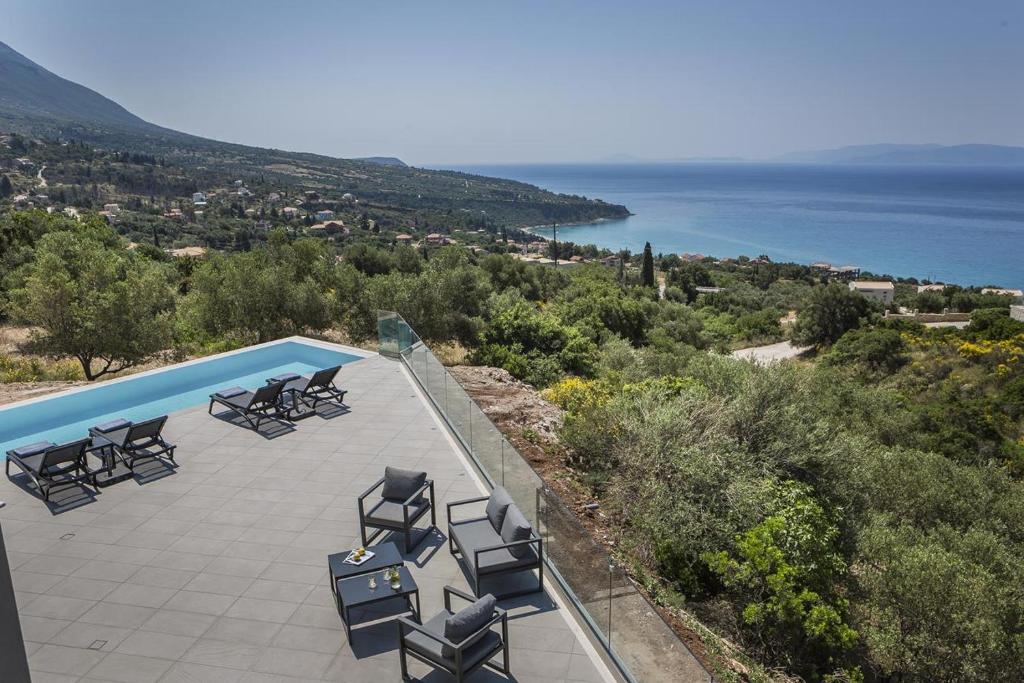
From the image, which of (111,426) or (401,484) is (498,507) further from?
(111,426)

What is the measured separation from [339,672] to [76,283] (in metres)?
16.5

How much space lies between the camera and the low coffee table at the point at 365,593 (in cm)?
544

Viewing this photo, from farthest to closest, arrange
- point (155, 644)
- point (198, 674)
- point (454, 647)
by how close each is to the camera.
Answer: point (155, 644) → point (198, 674) → point (454, 647)

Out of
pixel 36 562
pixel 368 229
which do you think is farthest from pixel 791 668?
pixel 368 229

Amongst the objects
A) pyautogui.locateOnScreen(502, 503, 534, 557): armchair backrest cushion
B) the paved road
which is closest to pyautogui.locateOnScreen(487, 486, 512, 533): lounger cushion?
pyautogui.locateOnScreen(502, 503, 534, 557): armchair backrest cushion

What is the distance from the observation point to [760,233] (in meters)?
144

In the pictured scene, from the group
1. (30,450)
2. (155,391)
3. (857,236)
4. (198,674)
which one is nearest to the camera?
(198,674)

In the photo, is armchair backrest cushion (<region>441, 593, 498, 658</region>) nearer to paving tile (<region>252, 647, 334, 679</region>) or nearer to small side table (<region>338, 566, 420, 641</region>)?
small side table (<region>338, 566, 420, 641</region>)

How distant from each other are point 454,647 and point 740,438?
7.67 metres

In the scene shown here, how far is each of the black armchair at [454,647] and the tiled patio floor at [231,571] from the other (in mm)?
267

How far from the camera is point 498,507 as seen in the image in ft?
21.5

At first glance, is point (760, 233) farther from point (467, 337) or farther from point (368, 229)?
point (467, 337)

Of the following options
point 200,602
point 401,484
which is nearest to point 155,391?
point 200,602

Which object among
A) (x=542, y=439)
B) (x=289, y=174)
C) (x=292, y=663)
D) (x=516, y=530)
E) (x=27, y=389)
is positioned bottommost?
(x=27, y=389)
